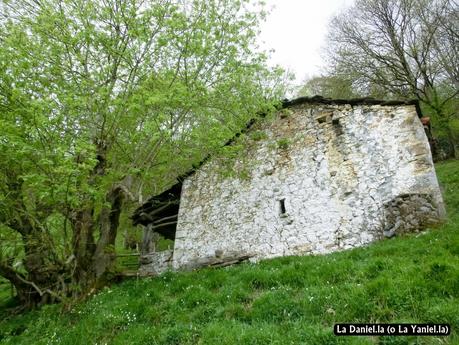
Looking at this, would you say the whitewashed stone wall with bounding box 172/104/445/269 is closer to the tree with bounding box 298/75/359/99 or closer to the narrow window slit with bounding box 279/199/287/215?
the narrow window slit with bounding box 279/199/287/215

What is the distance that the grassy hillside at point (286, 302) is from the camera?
4914 mm

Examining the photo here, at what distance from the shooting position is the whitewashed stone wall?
855 centimetres

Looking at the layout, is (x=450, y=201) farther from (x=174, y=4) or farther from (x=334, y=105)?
(x=174, y=4)

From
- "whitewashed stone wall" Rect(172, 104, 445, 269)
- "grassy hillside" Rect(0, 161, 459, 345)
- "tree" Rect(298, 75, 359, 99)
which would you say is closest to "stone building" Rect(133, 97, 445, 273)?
"whitewashed stone wall" Rect(172, 104, 445, 269)

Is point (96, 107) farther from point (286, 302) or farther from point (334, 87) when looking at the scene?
point (334, 87)

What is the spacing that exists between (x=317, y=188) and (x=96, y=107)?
20.4 feet

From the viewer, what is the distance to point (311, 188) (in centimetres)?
992

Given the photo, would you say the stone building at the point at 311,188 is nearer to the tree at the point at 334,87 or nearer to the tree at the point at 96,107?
the tree at the point at 96,107

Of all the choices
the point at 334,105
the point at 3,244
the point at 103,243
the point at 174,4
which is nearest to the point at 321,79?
the point at 334,105

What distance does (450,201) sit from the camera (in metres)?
10.8

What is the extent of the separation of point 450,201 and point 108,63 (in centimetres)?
1087

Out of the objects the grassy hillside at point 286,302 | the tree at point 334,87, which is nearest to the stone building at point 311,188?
the grassy hillside at point 286,302

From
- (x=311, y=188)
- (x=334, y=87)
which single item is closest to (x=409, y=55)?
(x=334, y=87)

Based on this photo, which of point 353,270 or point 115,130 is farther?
point 115,130
